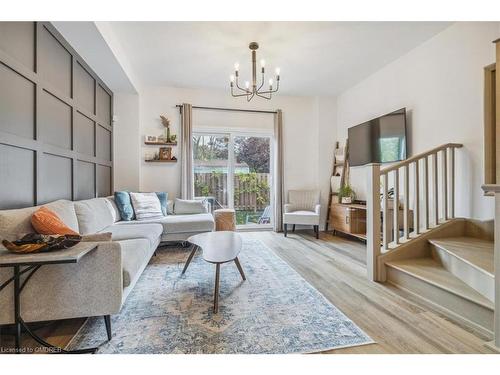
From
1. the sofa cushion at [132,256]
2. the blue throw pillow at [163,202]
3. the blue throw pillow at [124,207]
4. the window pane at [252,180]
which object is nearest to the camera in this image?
the sofa cushion at [132,256]

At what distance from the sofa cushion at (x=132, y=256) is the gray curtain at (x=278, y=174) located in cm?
281

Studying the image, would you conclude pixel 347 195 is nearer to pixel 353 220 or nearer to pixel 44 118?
pixel 353 220

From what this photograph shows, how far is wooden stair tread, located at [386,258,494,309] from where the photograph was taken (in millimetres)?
1639

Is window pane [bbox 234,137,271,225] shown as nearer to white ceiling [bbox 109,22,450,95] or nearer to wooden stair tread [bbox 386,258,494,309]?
white ceiling [bbox 109,22,450,95]

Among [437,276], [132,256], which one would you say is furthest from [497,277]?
[132,256]

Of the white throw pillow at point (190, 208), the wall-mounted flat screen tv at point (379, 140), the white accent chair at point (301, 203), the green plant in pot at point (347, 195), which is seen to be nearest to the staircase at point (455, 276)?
the wall-mounted flat screen tv at point (379, 140)

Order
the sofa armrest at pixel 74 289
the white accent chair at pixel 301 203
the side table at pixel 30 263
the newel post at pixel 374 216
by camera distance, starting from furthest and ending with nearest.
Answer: the white accent chair at pixel 301 203 < the newel post at pixel 374 216 < the sofa armrest at pixel 74 289 < the side table at pixel 30 263

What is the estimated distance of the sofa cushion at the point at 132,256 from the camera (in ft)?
5.16

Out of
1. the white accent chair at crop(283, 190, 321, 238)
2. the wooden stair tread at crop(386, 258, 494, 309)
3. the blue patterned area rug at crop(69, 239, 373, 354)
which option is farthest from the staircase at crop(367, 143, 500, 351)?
the white accent chair at crop(283, 190, 321, 238)

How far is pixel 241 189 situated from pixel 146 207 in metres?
1.94

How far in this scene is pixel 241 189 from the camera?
4.79m

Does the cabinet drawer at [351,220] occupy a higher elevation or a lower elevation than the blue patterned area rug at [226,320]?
higher

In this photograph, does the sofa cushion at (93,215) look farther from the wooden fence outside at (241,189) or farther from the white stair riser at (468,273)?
the white stair riser at (468,273)
